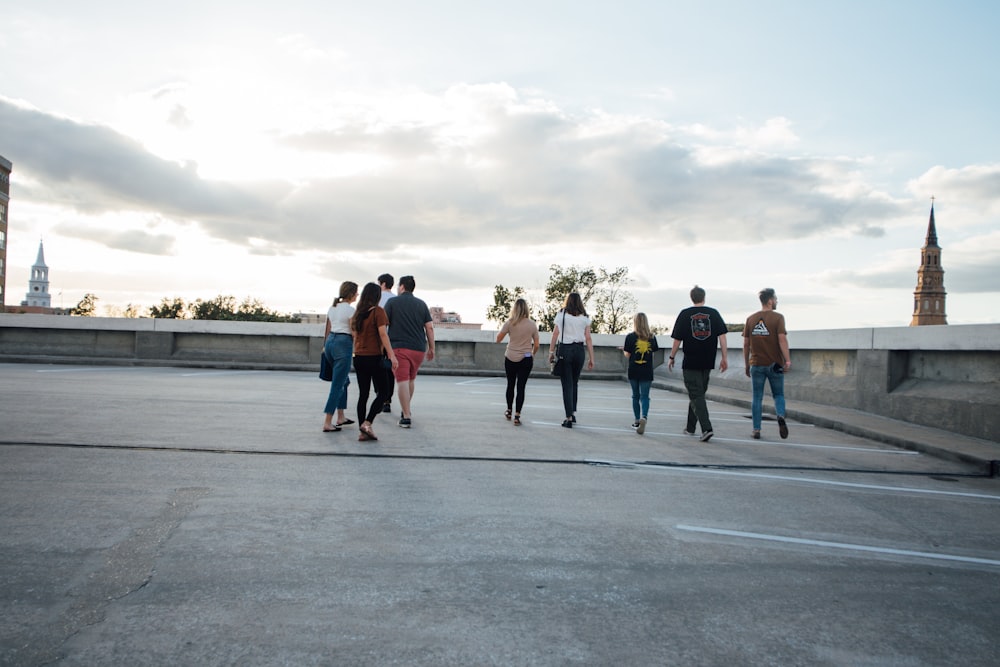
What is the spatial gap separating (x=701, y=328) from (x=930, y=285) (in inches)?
7833

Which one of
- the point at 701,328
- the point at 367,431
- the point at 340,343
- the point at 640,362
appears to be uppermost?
the point at 701,328

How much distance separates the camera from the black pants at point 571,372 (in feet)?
32.3

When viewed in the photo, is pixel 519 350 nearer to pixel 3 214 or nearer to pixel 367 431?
pixel 367 431

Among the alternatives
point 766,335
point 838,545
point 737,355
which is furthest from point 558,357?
point 737,355

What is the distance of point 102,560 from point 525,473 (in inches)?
139

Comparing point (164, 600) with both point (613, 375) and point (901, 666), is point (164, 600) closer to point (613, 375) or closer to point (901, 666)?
point (901, 666)

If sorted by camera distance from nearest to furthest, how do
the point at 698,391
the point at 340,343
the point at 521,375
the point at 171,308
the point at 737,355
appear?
the point at 340,343
the point at 698,391
the point at 521,375
the point at 737,355
the point at 171,308

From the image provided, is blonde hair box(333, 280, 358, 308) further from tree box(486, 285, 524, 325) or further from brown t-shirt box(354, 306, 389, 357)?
tree box(486, 285, 524, 325)

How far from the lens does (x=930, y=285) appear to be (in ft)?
591

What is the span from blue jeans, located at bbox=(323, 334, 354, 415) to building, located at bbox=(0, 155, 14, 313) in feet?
454

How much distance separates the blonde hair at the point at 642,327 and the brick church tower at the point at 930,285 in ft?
635

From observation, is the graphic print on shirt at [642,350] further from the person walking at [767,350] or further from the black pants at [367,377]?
the black pants at [367,377]

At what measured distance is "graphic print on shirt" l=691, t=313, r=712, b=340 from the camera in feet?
31.6

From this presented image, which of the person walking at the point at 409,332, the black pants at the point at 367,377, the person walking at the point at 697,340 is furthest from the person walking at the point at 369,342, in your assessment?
the person walking at the point at 697,340
